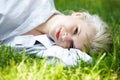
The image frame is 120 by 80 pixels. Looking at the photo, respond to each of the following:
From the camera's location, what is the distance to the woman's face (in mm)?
3400

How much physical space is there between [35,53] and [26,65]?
0.41 m

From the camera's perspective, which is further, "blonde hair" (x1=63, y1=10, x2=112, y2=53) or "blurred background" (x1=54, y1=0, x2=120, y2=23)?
"blurred background" (x1=54, y1=0, x2=120, y2=23)

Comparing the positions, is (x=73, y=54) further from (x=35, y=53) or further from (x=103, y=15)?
(x=103, y=15)

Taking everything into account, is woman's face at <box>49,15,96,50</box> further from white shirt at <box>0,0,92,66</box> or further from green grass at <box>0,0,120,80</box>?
green grass at <box>0,0,120,80</box>

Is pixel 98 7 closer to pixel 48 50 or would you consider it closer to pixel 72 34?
pixel 72 34

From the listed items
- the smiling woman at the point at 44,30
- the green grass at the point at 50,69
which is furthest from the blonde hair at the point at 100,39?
the green grass at the point at 50,69

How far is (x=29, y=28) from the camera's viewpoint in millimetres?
3547

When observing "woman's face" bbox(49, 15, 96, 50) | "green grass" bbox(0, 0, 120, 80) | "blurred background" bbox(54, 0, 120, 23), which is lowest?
"green grass" bbox(0, 0, 120, 80)

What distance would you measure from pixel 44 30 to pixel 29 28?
4.9 inches

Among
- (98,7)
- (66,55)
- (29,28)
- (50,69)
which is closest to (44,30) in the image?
(29,28)

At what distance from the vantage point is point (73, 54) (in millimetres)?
3244

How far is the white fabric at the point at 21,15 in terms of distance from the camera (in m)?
3.47

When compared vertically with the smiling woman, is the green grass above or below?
below

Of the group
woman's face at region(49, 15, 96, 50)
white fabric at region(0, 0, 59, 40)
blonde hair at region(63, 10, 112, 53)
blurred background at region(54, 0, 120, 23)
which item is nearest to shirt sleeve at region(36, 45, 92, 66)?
woman's face at region(49, 15, 96, 50)
